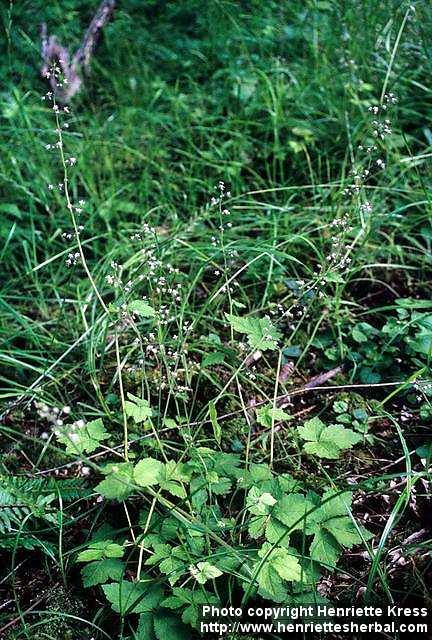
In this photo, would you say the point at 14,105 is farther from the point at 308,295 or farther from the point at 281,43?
the point at 308,295

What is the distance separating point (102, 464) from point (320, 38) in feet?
9.53

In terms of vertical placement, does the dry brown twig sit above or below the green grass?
above

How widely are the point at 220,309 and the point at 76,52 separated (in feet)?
9.69

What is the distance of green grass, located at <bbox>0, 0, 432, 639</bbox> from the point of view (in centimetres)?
176

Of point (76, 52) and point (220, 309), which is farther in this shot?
point (76, 52)

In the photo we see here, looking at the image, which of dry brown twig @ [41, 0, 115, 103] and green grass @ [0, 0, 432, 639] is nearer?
green grass @ [0, 0, 432, 639]

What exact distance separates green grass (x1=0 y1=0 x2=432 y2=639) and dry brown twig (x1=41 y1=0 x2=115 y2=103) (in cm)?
10

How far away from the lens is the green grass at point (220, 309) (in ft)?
5.77

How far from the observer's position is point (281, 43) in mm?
3910

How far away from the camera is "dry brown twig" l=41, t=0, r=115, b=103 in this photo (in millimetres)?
4289

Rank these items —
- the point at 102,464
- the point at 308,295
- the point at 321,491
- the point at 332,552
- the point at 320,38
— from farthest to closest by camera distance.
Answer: the point at 320,38
the point at 308,295
the point at 102,464
the point at 321,491
the point at 332,552

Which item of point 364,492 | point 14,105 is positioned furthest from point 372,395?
point 14,105

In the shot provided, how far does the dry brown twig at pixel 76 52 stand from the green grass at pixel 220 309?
0.32ft

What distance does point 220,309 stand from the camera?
2.60 m
